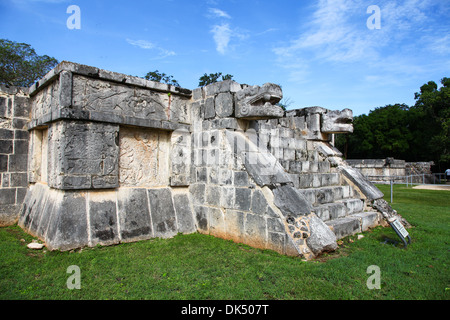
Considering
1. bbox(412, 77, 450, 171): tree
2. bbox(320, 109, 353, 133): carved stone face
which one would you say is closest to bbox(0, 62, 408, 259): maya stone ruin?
bbox(320, 109, 353, 133): carved stone face

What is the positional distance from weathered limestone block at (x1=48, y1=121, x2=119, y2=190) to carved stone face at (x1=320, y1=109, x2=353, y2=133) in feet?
15.4

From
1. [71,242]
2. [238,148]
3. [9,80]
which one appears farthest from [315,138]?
[9,80]

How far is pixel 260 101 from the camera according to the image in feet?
15.3

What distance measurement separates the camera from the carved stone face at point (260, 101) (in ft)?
14.8

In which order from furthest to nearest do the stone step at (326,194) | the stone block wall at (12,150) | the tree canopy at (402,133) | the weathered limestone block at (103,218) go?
1. the tree canopy at (402,133)
2. the stone block wall at (12,150)
3. the stone step at (326,194)
4. the weathered limestone block at (103,218)

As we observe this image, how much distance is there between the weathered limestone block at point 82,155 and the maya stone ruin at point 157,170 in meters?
0.01

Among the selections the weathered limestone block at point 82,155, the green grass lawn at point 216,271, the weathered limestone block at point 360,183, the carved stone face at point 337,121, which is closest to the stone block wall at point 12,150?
the green grass lawn at point 216,271

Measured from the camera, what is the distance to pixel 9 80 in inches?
680

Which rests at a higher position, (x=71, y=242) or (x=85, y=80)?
(x=85, y=80)

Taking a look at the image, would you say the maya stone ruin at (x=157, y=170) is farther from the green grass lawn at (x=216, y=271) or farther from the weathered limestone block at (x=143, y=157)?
the green grass lawn at (x=216, y=271)

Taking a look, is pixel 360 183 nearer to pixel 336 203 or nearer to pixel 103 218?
pixel 336 203

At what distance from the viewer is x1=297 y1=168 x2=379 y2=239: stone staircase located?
5004 mm
